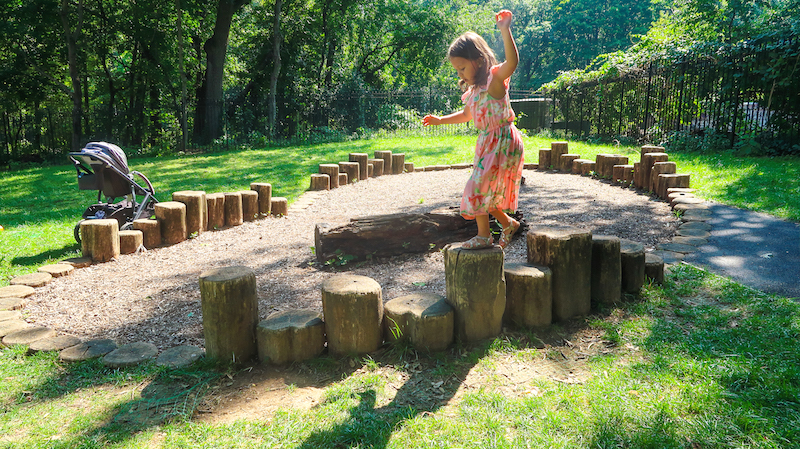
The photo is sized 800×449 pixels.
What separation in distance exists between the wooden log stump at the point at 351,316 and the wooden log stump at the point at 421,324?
4.2 inches

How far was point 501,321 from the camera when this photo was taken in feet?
10.9

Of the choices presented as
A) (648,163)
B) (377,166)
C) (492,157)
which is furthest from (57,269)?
(648,163)

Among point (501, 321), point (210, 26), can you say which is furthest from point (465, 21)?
point (501, 321)

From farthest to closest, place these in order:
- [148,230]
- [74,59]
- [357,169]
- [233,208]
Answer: [74,59]
[357,169]
[233,208]
[148,230]

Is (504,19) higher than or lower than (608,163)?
higher

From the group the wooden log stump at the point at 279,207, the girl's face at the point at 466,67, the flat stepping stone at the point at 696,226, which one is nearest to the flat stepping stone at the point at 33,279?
the wooden log stump at the point at 279,207

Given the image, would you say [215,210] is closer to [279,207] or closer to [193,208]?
[193,208]

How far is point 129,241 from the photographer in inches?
223

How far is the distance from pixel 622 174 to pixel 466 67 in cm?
633

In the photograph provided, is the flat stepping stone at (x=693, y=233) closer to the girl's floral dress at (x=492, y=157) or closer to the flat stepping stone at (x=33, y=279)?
the girl's floral dress at (x=492, y=157)

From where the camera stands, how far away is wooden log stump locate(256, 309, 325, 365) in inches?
122

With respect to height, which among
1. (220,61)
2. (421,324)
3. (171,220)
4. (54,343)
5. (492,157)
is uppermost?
(220,61)

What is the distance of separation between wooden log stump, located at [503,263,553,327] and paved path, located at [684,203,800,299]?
1.79 m

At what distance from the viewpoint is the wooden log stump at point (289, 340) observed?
10.2ft
